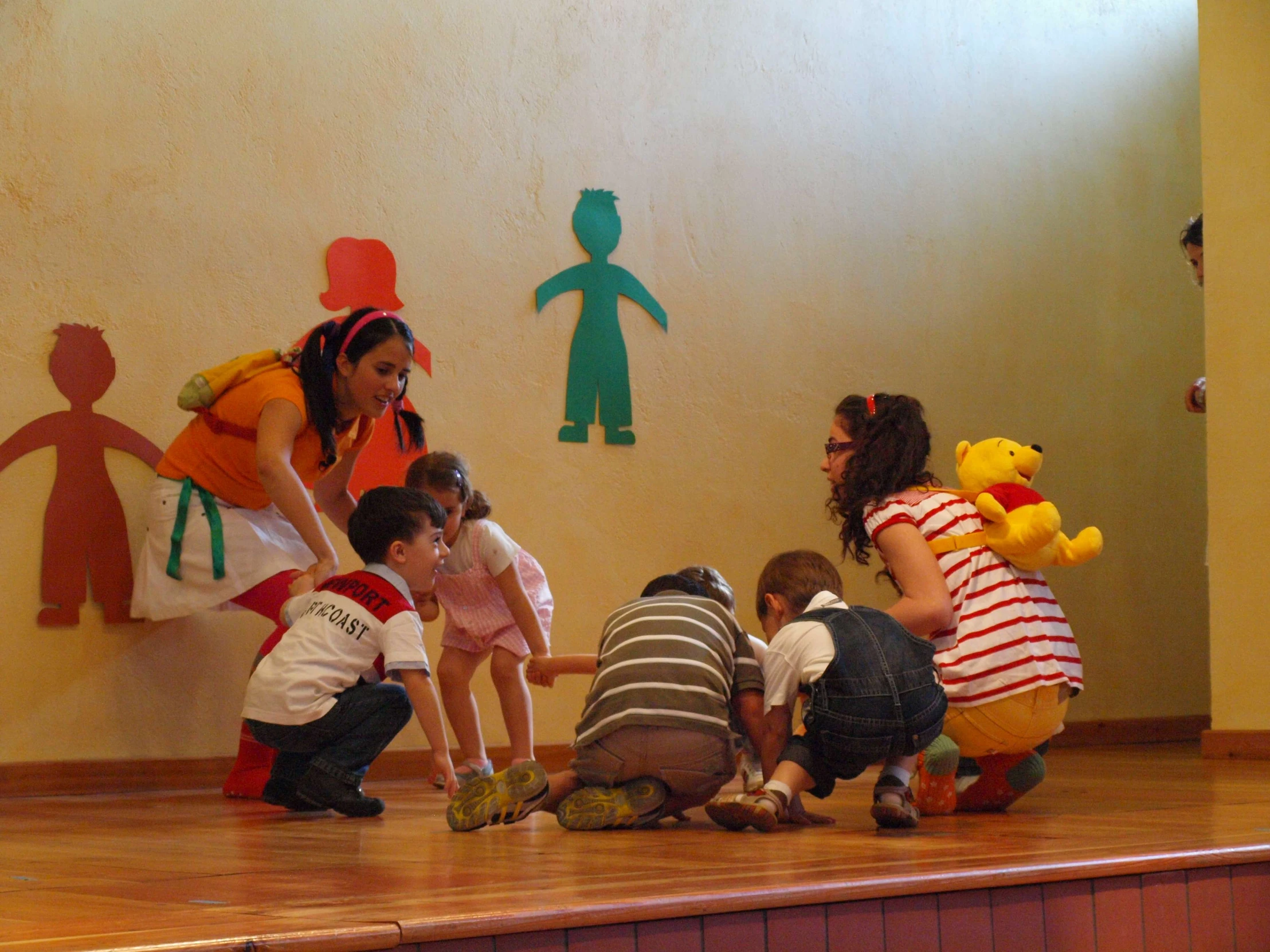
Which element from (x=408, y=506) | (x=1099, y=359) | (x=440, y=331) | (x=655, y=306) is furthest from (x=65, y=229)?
(x=1099, y=359)

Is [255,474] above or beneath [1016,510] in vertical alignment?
above

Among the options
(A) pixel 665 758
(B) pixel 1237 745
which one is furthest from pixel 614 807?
(B) pixel 1237 745

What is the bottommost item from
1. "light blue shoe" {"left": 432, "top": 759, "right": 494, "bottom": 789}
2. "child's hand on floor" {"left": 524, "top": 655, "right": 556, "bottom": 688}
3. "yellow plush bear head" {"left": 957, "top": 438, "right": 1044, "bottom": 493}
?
"light blue shoe" {"left": 432, "top": 759, "right": 494, "bottom": 789}

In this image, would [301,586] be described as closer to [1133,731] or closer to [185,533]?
[185,533]

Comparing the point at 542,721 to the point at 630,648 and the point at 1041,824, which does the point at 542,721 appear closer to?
the point at 630,648

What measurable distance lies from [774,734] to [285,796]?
3.71 feet

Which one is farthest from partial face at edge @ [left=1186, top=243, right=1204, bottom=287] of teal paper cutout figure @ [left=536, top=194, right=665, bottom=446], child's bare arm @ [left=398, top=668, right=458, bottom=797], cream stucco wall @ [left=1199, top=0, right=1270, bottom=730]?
child's bare arm @ [left=398, top=668, right=458, bottom=797]

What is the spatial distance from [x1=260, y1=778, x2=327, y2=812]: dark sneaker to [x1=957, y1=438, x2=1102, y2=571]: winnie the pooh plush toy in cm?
153

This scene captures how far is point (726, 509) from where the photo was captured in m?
4.81

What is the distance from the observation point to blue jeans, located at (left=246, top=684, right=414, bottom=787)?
9.53 feet

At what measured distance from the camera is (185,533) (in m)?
3.51

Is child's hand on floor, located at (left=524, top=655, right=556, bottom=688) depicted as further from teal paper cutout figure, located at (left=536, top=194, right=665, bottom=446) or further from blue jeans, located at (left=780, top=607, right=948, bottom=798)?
teal paper cutout figure, located at (left=536, top=194, right=665, bottom=446)

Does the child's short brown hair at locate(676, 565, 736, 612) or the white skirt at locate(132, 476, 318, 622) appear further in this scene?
the white skirt at locate(132, 476, 318, 622)

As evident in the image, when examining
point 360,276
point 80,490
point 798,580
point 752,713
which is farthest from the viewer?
point 360,276
